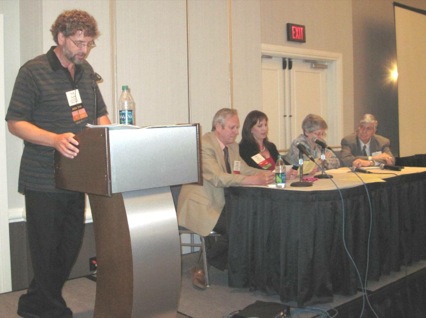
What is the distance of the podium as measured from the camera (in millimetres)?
1848

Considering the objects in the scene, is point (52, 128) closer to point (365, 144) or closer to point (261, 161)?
point (261, 161)

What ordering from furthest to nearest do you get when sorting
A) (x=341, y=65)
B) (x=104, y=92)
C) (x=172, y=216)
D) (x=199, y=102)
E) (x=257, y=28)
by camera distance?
(x=341, y=65), (x=257, y=28), (x=199, y=102), (x=104, y=92), (x=172, y=216)

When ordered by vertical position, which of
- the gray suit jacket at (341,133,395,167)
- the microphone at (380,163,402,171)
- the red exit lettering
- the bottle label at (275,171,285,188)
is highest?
the red exit lettering

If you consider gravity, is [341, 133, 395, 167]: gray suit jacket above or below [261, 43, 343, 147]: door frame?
below

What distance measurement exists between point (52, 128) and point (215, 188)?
1394 millimetres

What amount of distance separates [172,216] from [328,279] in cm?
138

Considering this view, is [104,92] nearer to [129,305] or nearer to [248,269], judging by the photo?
[248,269]

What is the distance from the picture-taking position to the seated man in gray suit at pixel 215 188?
3.27 m

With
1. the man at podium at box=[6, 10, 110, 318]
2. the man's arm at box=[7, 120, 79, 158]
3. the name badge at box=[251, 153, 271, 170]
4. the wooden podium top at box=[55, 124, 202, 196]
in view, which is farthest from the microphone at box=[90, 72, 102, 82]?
the name badge at box=[251, 153, 271, 170]

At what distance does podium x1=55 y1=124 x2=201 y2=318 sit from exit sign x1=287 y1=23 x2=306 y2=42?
3.73 m

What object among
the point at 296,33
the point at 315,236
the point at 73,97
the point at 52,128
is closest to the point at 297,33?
the point at 296,33

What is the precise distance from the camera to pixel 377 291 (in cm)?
322

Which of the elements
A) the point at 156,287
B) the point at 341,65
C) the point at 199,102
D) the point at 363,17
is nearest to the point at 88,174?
the point at 156,287

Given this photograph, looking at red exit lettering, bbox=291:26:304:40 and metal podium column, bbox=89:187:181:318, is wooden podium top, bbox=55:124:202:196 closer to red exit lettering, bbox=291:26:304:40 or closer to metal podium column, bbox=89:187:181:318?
metal podium column, bbox=89:187:181:318
